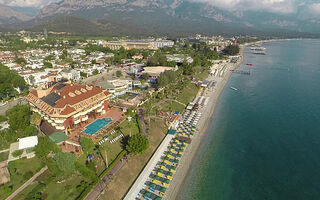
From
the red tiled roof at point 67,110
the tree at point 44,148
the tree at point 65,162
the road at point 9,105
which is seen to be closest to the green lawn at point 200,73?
the red tiled roof at point 67,110

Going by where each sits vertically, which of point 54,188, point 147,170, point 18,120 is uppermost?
point 18,120

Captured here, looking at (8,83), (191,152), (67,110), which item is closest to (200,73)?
(191,152)

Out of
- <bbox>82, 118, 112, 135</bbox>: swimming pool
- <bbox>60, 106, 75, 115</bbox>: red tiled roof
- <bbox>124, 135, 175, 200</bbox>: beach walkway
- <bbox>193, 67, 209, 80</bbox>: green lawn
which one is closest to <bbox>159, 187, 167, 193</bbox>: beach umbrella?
<bbox>124, 135, 175, 200</bbox>: beach walkway

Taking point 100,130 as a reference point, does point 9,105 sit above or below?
below

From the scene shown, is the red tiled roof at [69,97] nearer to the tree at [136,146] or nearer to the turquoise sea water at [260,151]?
the tree at [136,146]

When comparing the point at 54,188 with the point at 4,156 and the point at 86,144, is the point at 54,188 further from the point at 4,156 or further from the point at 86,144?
the point at 4,156

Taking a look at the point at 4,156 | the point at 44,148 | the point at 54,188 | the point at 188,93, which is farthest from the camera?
the point at 188,93
